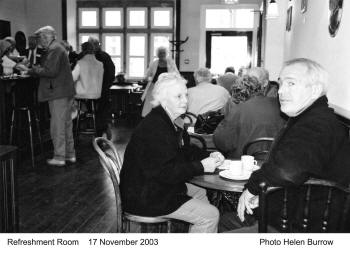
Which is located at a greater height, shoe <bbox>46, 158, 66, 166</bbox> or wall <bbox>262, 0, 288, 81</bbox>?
wall <bbox>262, 0, 288, 81</bbox>

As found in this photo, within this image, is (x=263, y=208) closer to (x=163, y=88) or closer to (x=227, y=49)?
(x=163, y=88)

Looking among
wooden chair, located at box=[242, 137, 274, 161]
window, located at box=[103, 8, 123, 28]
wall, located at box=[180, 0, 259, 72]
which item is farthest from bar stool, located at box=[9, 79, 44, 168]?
window, located at box=[103, 8, 123, 28]

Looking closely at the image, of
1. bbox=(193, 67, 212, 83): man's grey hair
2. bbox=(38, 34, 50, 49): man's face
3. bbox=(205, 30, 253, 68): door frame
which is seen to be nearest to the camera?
bbox=(193, 67, 212, 83): man's grey hair

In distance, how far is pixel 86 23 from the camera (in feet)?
35.5

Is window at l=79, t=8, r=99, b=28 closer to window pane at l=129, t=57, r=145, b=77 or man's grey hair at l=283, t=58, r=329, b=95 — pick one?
window pane at l=129, t=57, r=145, b=77

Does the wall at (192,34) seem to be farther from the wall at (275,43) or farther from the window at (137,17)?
the wall at (275,43)

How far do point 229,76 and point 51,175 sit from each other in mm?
2580

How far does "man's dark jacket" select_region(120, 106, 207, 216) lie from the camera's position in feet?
6.95

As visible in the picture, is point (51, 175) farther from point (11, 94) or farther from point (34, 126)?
A: point (34, 126)

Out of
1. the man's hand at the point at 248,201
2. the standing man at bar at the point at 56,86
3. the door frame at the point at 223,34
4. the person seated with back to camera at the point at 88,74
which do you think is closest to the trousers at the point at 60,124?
the standing man at bar at the point at 56,86

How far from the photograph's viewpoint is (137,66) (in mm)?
10727

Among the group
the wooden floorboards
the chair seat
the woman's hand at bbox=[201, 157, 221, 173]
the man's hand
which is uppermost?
the woman's hand at bbox=[201, 157, 221, 173]

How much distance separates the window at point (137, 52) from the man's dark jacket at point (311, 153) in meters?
9.07

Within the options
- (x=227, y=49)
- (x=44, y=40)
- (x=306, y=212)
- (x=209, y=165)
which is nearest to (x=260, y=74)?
(x=209, y=165)
